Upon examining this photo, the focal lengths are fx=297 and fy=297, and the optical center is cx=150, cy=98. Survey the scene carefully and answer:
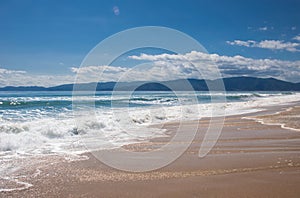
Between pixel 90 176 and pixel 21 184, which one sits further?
pixel 90 176

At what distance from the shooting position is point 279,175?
6000mm

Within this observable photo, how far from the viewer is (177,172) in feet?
21.6

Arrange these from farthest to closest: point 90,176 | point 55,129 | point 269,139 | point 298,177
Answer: point 55,129, point 269,139, point 90,176, point 298,177

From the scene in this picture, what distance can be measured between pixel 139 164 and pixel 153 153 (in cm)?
138

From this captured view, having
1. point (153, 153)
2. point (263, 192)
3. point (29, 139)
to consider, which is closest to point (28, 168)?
point (153, 153)

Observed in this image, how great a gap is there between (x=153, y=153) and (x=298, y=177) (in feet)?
13.3

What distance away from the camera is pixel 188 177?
20.3ft

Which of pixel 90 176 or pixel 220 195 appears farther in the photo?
pixel 90 176

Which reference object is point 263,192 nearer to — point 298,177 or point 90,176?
point 298,177

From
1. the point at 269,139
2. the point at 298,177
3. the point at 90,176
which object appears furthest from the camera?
the point at 269,139

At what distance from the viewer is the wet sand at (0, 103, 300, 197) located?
17.3 ft

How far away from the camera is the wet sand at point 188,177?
17.3 ft

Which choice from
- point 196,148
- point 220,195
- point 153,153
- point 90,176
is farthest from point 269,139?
point 90,176

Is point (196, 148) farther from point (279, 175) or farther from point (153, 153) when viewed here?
point (279, 175)
